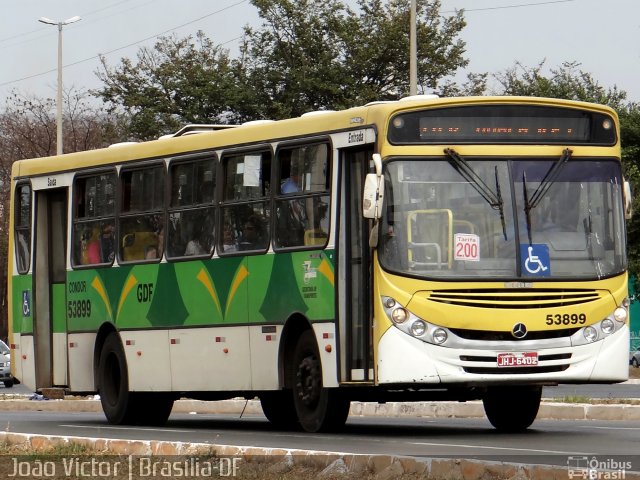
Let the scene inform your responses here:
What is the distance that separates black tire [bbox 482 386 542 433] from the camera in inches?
685

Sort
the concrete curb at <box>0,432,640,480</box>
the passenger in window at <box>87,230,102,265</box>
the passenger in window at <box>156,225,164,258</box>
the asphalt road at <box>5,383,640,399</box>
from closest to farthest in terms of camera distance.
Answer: the concrete curb at <box>0,432,640,480</box>
the passenger in window at <box>156,225,164,258</box>
the passenger in window at <box>87,230,102,265</box>
the asphalt road at <box>5,383,640,399</box>

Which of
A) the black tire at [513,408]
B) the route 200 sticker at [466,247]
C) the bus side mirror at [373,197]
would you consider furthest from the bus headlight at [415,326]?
the black tire at [513,408]

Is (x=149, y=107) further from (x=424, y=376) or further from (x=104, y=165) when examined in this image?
(x=424, y=376)

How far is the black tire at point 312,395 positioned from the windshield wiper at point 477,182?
235cm

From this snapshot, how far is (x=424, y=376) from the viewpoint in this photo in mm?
15367

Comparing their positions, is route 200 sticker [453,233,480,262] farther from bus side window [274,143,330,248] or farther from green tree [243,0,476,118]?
green tree [243,0,476,118]

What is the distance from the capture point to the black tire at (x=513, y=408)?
17391mm

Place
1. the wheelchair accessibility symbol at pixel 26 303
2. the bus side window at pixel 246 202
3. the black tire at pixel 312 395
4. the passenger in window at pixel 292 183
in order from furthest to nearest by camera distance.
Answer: the wheelchair accessibility symbol at pixel 26 303 < the bus side window at pixel 246 202 < the passenger in window at pixel 292 183 < the black tire at pixel 312 395

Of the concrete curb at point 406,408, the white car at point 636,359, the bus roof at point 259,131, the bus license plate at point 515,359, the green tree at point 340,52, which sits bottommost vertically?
the white car at point 636,359

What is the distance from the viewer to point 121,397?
20422 millimetres

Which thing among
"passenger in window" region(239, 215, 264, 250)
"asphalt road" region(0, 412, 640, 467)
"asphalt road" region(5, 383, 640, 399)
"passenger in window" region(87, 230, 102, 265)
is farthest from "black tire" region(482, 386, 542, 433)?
"asphalt road" region(5, 383, 640, 399)

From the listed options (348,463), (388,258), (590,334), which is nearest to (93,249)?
(388,258)

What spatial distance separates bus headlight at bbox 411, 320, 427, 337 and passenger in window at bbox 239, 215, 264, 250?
2.91m

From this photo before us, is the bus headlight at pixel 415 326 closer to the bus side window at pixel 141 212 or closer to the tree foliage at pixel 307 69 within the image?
the bus side window at pixel 141 212
